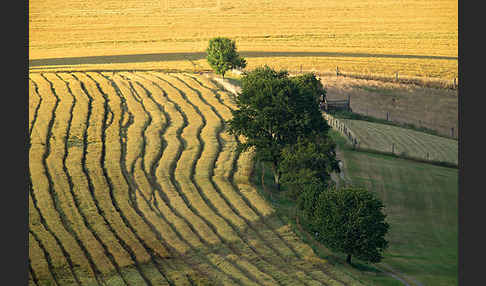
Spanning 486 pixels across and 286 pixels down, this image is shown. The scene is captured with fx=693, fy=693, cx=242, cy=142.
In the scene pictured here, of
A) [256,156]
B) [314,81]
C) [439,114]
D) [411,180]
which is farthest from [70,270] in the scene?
[439,114]

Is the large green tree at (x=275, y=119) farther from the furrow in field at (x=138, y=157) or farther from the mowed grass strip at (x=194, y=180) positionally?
the furrow in field at (x=138, y=157)

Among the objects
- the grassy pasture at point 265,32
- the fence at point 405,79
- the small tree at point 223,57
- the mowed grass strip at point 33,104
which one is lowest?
the mowed grass strip at point 33,104

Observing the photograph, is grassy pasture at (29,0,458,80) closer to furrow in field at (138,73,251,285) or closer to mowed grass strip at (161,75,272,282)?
furrow in field at (138,73,251,285)

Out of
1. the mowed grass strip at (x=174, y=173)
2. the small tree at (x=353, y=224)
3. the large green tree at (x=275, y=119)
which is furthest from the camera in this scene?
the large green tree at (x=275, y=119)

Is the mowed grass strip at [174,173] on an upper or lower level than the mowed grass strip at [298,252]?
upper

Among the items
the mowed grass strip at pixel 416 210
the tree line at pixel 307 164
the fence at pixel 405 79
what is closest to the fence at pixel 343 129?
the mowed grass strip at pixel 416 210

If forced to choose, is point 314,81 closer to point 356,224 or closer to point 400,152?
point 400,152

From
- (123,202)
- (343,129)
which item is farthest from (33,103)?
(343,129)
